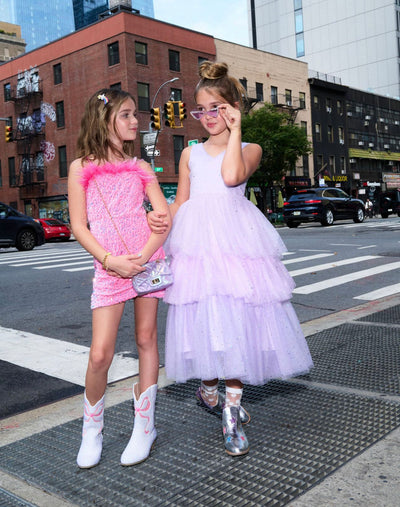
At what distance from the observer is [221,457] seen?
2.78m

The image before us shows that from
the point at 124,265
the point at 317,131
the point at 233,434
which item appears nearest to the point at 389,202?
the point at 317,131

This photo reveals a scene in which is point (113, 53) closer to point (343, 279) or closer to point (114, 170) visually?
point (343, 279)

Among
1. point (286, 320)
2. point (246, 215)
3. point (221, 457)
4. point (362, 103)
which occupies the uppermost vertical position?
point (362, 103)

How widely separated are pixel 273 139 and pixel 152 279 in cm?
3616

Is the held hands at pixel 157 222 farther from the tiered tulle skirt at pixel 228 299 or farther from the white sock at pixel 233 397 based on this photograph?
the white sock at pixel 233 397

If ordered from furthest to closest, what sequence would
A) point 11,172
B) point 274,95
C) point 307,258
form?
1. point 274,95
2. point 11,172
3. point 307,258

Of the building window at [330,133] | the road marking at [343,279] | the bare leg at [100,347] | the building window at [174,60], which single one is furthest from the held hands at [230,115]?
the building window at [330,133]

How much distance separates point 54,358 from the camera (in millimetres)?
4926

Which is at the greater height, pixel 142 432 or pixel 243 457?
pixel 142 432

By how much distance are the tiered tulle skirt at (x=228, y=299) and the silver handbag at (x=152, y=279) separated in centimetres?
21

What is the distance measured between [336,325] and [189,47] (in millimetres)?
36796

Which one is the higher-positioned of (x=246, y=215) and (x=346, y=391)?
(x=246, y=215)

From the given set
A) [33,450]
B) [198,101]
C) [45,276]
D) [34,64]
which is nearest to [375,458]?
[33,450]

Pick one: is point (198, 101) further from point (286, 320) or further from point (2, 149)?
point (2, 149)
